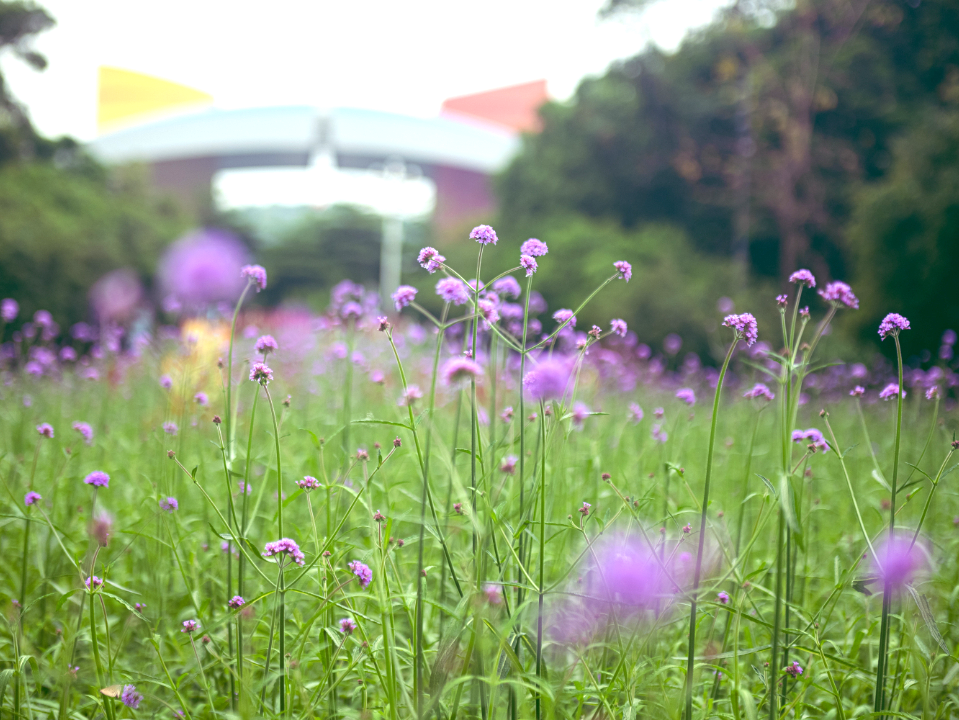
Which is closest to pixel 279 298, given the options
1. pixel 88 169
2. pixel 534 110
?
pixel 88 169

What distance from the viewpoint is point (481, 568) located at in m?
0.99

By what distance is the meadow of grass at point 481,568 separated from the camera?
1061mm

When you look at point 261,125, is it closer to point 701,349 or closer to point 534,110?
point 534,110

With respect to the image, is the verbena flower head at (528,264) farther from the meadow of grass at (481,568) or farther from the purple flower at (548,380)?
the purple flower at (548,380)

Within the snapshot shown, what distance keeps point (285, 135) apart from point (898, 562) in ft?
98.0

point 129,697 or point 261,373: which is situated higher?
point 261,373

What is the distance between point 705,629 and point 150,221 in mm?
12684

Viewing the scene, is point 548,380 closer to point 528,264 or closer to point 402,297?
point 528,264

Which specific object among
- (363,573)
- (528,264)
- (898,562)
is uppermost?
(528,264)

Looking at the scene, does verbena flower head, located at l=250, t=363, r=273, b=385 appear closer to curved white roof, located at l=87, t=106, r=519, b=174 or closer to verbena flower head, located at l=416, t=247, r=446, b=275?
verbena flower head, located at l=416, t=247, r=446, b=275

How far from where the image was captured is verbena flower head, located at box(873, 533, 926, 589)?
103 cm

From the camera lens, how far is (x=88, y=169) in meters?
12.1

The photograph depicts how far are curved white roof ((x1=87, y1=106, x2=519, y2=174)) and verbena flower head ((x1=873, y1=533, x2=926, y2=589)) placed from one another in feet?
91.0

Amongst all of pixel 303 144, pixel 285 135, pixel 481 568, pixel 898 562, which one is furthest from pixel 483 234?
pixel 285 135
